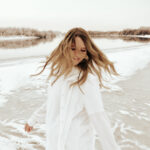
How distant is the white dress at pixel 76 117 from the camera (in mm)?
1112

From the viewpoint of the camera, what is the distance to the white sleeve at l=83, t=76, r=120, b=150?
1.11 metres

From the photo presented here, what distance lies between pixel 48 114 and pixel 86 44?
0.53 meters

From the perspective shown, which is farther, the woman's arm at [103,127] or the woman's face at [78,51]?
the woman's face at [78,51]

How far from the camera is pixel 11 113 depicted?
4.62 metres

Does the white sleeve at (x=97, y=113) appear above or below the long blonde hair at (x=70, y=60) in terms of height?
below

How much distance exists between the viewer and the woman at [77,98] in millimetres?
1120

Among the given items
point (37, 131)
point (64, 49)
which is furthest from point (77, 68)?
point (37, 131)

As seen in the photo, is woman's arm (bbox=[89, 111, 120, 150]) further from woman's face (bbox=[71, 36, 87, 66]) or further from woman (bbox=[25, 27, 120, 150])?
woman's face (bbox=[71, 36, 87, 66])

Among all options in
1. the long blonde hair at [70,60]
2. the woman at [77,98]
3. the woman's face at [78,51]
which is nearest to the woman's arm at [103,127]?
the woman at [77,98]

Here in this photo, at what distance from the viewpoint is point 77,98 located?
1.19m

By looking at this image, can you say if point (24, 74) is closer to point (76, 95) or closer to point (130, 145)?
point (130, 145)

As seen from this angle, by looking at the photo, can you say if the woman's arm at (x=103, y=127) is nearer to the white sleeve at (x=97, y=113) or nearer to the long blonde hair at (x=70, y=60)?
the white sleeve at (x=97, y=113)

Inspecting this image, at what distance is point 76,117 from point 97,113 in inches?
6.6

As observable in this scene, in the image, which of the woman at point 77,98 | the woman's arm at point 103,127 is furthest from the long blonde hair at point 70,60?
the woman's arm at point 103,127
